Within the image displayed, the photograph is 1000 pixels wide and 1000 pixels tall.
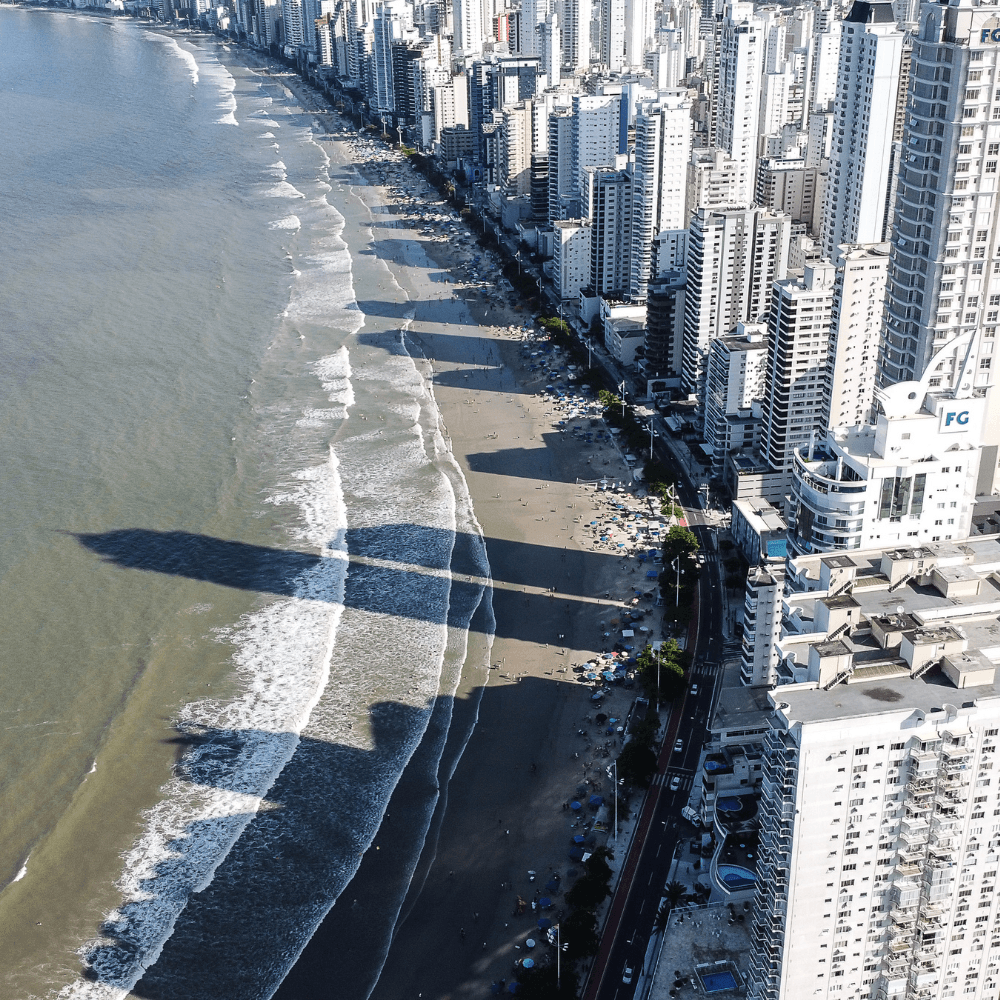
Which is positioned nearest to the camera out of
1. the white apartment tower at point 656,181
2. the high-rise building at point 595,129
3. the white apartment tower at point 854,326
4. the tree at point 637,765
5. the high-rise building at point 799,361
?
the tree at point 637,765

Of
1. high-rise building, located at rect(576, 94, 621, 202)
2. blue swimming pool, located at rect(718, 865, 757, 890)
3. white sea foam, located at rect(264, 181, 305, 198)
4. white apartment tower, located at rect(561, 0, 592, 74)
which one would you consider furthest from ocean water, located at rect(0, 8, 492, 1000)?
white apartment tower, located at rect(561, 0, 592, 74)

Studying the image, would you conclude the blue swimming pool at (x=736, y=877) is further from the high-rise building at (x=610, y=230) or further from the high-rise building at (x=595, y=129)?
the high-rise building at (x=595, y=129)

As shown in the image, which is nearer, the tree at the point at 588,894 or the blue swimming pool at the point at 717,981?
the blue swimming pool at the point at 717,981

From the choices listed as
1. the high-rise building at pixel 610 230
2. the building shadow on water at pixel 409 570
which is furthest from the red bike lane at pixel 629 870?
the high-rise building at pixel 610 230

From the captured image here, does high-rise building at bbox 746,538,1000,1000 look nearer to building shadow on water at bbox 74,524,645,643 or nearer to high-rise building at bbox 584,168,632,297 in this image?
building shadow on water at bbox 74,524,645,643

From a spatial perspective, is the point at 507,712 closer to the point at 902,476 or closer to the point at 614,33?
the point at 902,476

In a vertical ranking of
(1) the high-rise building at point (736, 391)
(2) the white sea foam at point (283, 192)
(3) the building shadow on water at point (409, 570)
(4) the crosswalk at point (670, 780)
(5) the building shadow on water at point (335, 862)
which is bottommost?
(5) the building shadow on water at point (335, 862)
